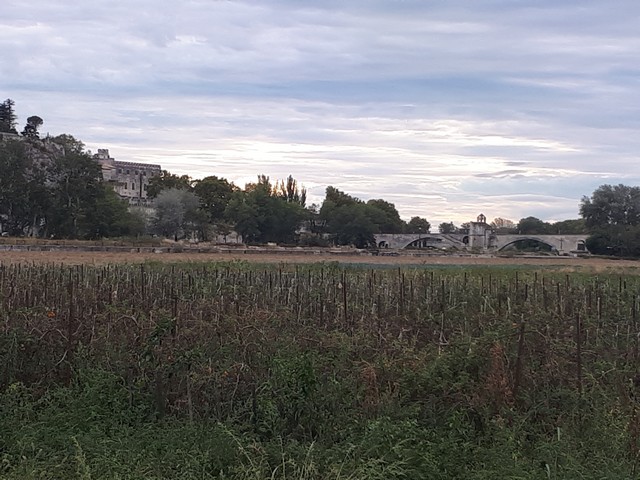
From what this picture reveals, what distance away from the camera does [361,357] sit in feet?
28.9

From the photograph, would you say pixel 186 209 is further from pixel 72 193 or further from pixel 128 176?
pixel 128 176

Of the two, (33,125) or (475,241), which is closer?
Result: (33,125)

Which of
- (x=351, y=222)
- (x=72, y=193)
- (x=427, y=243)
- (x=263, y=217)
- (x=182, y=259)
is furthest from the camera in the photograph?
(x=427, y=243)

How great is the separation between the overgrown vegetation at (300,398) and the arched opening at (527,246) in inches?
4048

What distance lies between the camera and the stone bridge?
335ft

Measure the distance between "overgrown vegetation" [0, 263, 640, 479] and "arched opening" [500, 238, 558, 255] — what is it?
103 metres

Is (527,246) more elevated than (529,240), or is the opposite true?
(529,240)

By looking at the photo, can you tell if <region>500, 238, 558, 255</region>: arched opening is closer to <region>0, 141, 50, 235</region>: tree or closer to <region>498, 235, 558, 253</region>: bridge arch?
<region>498, 235, 558, 253</region>: bridge arch

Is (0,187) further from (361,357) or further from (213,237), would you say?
(361,357)

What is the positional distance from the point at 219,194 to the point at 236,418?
310ft

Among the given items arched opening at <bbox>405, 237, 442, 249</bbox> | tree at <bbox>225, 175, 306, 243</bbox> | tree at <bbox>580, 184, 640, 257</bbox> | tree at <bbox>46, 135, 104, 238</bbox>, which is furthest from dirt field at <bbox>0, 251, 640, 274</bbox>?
arched opening at <bbox>405, 237, 442, 249</bbox>

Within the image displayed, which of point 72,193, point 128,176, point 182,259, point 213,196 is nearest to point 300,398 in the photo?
point 182,259

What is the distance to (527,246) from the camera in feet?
372

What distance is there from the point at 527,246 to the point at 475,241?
25.6 feet
